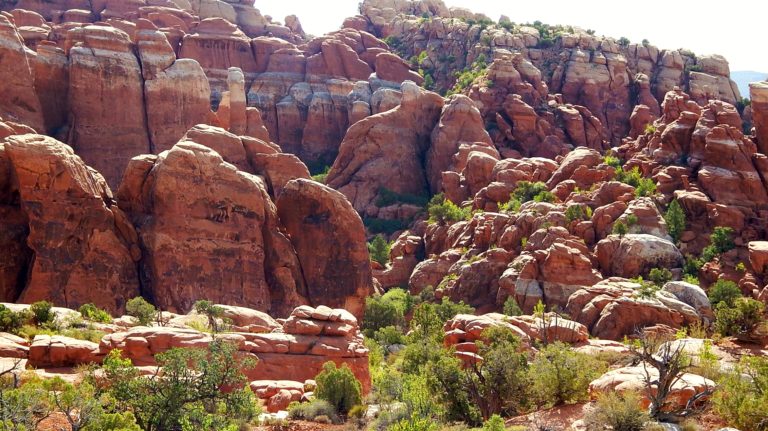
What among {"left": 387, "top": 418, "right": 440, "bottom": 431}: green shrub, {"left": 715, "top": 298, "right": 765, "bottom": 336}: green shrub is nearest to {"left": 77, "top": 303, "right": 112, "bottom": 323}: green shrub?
{"left": 387, "top": 418, "right": 440, "bottom": 431}: green shrub

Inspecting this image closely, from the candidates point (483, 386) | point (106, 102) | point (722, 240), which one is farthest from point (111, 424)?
point (106, 102)

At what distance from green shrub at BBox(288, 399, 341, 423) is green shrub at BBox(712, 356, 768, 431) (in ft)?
38.3

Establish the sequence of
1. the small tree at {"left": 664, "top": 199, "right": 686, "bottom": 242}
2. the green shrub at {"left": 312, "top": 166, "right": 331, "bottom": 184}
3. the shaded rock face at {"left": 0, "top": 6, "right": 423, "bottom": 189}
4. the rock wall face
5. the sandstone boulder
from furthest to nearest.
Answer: the green shrub at {"left": 312, "top": 166, "right": 331, "bottom": 184} → the shaded rock face at {"left": 0, "top": 6, "right": 423, "bottom": 189} → the small tree at {"left": 664, "top": 199, "right": 686, "bottom": 242} → the sandstone boulder → the rock wall face

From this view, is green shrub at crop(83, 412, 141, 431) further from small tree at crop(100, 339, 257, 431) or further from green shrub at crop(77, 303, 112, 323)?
green shrub at crop(77, 303, 112, 323)

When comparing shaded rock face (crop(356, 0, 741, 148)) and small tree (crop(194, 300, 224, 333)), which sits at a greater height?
shaded rock face (crop(356, 0, 741, 148))

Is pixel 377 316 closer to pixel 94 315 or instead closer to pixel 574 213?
pixel 574 213

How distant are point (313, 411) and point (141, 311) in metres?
14.3

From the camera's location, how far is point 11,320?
1359 inches

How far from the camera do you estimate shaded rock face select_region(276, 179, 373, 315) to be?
179ft

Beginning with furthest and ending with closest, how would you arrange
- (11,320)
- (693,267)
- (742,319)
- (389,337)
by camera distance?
(693,267) < (389,337) < (742,319) < (11,320)

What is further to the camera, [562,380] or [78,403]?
[562,380]

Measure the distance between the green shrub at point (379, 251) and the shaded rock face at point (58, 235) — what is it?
83.2 ft

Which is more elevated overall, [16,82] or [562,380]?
[562,380]

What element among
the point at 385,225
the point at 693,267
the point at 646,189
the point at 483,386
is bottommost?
the point at 385,225
